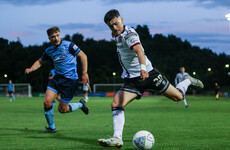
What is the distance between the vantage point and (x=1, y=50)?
96.1 meters

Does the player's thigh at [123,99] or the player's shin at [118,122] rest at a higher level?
the player's thigh at [123,99]

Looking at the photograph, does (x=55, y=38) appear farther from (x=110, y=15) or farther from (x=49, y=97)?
(x=110, y=15)

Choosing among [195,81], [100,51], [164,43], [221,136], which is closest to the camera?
[221,136]

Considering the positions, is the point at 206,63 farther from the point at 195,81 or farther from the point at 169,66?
the point at 195,81

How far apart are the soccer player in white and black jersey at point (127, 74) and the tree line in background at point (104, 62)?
78845mm

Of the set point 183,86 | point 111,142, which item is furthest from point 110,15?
point 183,86

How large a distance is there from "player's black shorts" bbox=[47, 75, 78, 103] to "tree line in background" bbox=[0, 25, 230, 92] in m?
76.1

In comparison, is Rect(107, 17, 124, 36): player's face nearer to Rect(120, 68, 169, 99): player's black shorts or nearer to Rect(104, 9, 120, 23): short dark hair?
Rect(104, 9, 120, 23): short dark hair

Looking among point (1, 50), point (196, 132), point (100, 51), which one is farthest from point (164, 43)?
point (196, 132)

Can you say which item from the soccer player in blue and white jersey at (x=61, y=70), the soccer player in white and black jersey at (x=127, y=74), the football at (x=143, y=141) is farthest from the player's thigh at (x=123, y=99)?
the soccer player in blue and white jersey at (x=61, y=70)

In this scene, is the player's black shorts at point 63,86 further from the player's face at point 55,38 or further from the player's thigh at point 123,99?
the player's thigh at point 123,99

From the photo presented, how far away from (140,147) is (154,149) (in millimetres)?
284

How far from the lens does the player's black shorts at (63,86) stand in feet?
31.4

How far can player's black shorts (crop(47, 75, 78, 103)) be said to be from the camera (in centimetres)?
956
